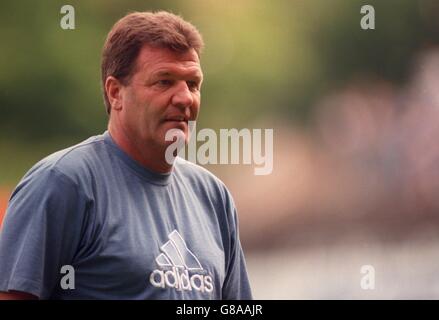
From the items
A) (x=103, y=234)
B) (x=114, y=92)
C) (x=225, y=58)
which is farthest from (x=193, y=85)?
(x=225, y=58)

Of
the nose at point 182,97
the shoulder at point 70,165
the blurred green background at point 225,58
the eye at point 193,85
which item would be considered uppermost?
→ the blurred green background at point 225,58

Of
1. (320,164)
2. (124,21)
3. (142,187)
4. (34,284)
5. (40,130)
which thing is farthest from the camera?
(320,164)

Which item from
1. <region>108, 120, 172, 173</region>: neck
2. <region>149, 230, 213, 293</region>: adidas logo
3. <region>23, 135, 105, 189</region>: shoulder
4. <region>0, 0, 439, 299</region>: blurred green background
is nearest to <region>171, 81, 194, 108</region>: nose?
<region>108, 120, 172, 173</region>: neck

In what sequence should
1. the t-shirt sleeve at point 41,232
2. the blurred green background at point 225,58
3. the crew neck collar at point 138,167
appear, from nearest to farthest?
the t-shirt sleeve at point 41,232
the crew neck collar at point 138,167
the blurred green background at point 225,58

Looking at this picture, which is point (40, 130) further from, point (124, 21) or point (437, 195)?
point (437, 195)

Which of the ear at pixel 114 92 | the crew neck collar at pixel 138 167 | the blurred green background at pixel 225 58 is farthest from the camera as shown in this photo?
the blurred green background at pixel 225 58

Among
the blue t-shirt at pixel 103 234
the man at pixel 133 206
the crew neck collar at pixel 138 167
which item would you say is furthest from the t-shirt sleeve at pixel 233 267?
the crew neck collar at pixel 138 167

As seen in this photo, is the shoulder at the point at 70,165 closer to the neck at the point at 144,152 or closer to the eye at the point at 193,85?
the neck at the point at 144,152

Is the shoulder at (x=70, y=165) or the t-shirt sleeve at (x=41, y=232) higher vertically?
the shoulder at (x=70, y=165)

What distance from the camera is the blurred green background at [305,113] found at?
3.49 m

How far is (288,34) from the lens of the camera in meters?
3.72

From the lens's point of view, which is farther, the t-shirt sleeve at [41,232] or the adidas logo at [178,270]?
the adidas logo at [178,270]

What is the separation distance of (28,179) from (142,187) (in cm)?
33

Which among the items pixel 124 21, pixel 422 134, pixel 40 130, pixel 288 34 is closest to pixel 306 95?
pixel 288 34
